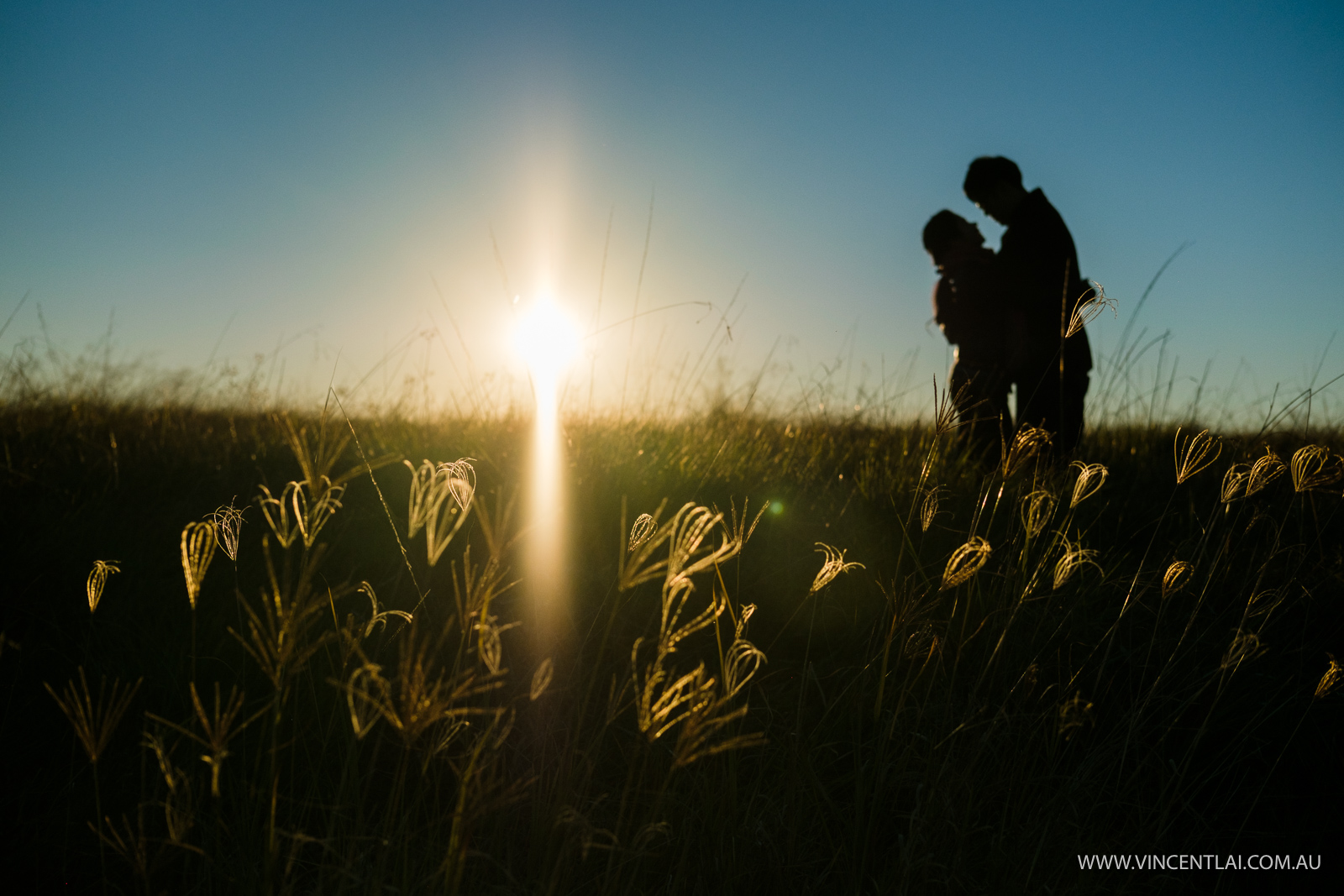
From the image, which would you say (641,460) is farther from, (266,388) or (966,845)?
(266,388)

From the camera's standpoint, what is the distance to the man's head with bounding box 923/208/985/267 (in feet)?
13.2

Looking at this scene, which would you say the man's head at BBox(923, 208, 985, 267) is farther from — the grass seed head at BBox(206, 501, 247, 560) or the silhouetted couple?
the grass seed head at BBox(206, 501, 247, 560)

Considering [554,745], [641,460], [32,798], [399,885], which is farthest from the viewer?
[641,460]

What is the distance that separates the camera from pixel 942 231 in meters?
4.14

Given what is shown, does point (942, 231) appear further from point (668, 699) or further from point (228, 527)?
point (228, 527)

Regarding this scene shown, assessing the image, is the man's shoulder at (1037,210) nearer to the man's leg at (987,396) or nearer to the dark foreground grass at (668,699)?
the man's leg at (987,396)

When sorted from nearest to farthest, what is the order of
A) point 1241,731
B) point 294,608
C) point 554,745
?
point 294,608 < point 554,745 < point 1241,731

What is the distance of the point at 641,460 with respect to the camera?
2.58 m

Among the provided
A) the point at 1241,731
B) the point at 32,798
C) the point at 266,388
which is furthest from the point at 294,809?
the point at 266,388

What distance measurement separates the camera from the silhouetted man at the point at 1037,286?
3.37 metres

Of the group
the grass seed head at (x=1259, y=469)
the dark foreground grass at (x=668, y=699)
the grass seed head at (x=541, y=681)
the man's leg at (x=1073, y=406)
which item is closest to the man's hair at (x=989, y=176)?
the man's leg at (x=1073, y=406)

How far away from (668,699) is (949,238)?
373 cm

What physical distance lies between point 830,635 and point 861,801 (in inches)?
24.9

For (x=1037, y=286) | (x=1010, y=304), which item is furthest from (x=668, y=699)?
(x=1010, y=304)
